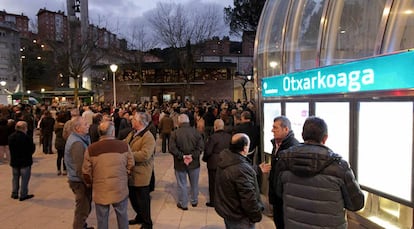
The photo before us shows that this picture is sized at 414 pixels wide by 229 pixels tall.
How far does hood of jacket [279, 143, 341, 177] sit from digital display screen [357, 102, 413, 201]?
109cm

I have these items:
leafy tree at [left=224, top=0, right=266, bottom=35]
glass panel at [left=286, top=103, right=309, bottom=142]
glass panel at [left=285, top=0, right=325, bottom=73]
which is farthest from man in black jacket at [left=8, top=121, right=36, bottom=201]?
leafy tree at [left=224, top=0, right=266, bottom=35]

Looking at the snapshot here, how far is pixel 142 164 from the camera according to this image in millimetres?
5164

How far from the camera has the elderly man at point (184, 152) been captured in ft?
21.2

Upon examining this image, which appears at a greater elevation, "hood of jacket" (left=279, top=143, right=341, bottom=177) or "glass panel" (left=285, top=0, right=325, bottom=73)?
"glass panel" (left=285, top=0, right=325, bottom=73)

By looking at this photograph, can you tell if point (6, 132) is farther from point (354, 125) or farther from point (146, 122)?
point (354, 125)

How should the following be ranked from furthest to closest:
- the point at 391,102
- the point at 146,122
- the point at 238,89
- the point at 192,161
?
1. the point at 238,89
2. the point at 192,161
3. the point at 146,122
4. the point at 391,102

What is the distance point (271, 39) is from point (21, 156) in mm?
6038

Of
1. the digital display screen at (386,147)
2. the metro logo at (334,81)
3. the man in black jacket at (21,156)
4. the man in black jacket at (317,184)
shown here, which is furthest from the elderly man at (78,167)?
the digital display screen at (386,147)

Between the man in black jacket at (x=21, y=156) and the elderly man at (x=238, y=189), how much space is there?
520 centimetres

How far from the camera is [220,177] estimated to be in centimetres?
369

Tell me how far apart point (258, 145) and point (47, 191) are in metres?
4.98

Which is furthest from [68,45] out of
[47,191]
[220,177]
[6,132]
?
[220,177]

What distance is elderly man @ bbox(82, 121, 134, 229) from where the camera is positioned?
4.32 meters

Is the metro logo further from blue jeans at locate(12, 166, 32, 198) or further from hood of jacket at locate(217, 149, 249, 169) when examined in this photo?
blue jeans at locate(12, 166, 32, 198)
